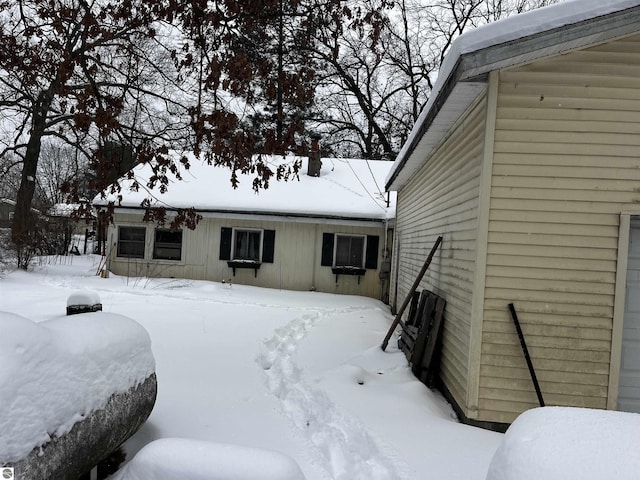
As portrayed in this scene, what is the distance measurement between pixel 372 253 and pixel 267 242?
134 inches

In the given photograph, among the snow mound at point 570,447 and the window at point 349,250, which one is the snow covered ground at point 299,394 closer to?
the snow mound at point 570,447

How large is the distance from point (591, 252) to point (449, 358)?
1993mm

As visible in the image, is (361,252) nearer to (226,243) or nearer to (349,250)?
(349,250)

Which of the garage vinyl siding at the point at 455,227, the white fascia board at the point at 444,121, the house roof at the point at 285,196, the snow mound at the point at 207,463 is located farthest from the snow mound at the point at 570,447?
the house roof at the point at 285,196

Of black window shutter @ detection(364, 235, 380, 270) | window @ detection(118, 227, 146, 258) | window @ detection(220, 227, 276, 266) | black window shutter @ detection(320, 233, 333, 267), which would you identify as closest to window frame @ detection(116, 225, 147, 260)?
window @ detection(118, 227, 146, 258)

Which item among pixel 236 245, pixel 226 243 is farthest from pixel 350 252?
pixel 226 243

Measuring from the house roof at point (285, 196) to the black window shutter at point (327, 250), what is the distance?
76 centimetres

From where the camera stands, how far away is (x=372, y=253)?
14.2m

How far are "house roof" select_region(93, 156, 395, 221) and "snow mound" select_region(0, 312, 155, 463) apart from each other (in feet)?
34.1

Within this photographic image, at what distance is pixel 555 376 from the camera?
169 inches

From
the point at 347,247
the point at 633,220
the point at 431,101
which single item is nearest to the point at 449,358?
the point at 633,220

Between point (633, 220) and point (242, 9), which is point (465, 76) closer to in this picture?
point (633, 220)

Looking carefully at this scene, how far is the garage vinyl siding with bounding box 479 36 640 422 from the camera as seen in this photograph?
13.9ft

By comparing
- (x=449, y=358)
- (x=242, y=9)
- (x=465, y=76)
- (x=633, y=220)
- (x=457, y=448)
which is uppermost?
(x=242, y=9)
